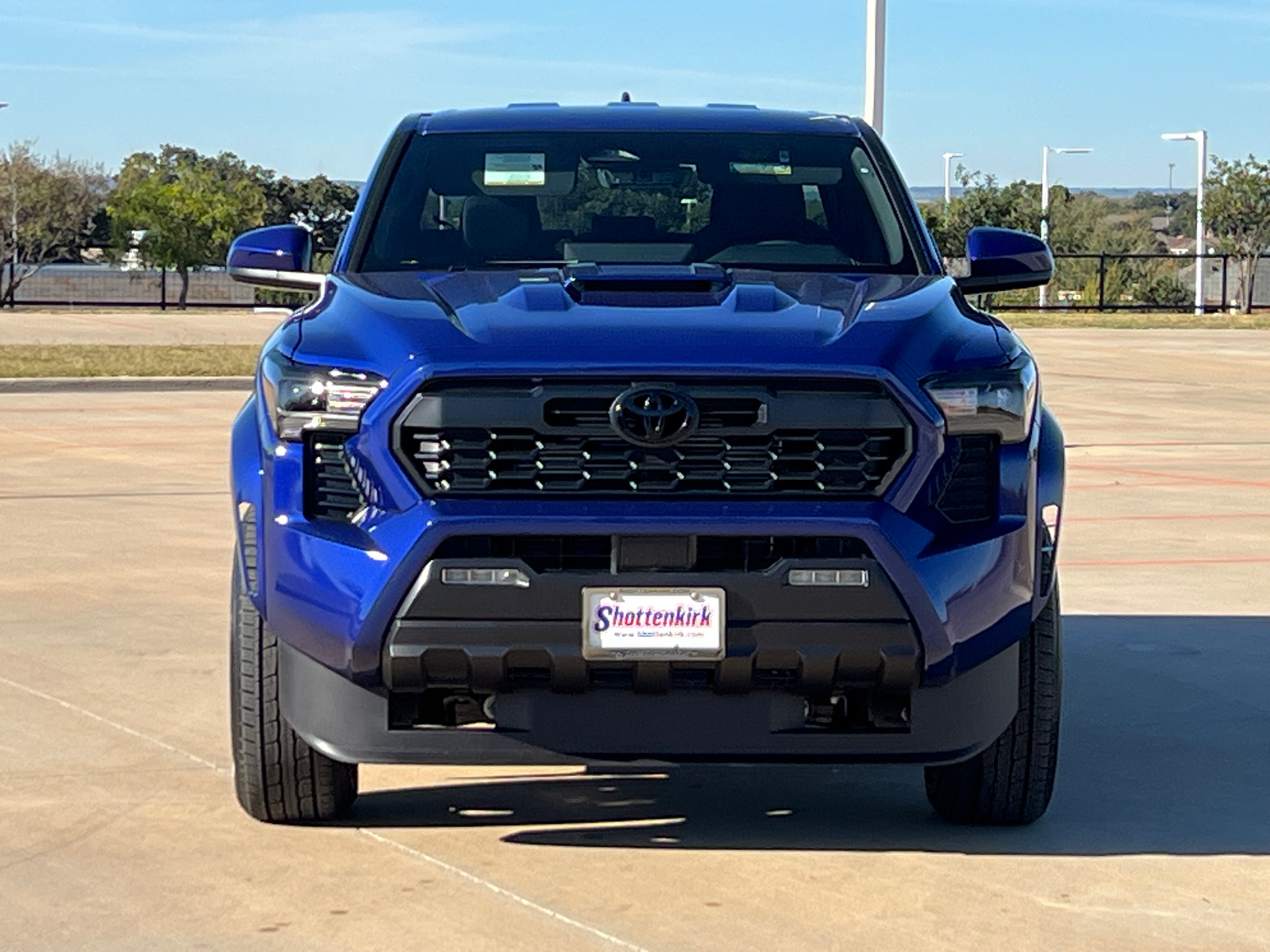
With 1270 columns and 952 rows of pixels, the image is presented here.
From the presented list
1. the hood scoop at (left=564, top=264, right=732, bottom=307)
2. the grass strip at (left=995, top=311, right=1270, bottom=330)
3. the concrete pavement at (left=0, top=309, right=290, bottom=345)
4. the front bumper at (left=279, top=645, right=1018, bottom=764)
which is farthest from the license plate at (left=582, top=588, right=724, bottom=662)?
the grass strip at (left=995, top=311, right=1270, bottom=330)

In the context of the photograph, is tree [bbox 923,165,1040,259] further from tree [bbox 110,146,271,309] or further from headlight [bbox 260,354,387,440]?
headlight [bbox 260,354,387,440]

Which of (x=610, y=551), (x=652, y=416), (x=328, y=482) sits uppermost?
(x=652, y=416)

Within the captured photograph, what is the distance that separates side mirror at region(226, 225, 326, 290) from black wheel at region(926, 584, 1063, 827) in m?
2.32

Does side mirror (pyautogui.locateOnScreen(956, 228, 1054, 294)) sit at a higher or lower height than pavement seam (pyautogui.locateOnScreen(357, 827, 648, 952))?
higher

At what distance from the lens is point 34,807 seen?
Answer: 5832mm

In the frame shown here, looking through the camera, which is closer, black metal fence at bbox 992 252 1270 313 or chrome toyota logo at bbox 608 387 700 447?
chrome toyota logo at bbox 608 387 700 447

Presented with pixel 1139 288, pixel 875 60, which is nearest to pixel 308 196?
pixel 1139 288

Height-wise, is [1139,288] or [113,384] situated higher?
[1139,288]

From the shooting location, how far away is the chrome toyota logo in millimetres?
4867

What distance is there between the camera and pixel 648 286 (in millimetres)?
5547

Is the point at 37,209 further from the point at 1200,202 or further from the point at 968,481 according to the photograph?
the point at 968,481

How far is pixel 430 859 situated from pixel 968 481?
158 cm

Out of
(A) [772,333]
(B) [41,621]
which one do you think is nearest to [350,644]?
(A) [772,333]

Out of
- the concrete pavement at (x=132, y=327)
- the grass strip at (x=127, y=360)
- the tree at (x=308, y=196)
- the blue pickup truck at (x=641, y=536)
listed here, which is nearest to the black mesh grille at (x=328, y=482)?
the blue pickup truck at (x=641, y=536)
